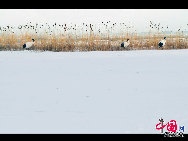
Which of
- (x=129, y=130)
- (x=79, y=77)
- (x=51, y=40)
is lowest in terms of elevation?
(x=129, y=130)

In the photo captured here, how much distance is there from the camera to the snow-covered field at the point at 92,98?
1.82m

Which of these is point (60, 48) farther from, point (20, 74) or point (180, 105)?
point (180, 105)

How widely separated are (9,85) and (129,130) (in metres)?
1.79

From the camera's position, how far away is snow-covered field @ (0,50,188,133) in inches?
71.5

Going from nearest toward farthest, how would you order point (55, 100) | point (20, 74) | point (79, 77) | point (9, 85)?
point (55, 100) < point (9, 85) < point (79, 77) < point (20, 74)

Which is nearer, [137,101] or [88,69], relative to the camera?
[137,101]

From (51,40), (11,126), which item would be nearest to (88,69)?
(11,126)

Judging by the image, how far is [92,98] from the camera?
2400 millimetres

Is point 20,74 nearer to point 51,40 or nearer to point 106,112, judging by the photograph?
point 106,112

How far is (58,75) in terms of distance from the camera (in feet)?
10.9

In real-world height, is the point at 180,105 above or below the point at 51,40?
below

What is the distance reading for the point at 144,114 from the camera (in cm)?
199

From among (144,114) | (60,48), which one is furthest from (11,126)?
(60,48)

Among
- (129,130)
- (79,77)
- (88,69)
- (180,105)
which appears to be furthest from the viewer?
(88,69)
